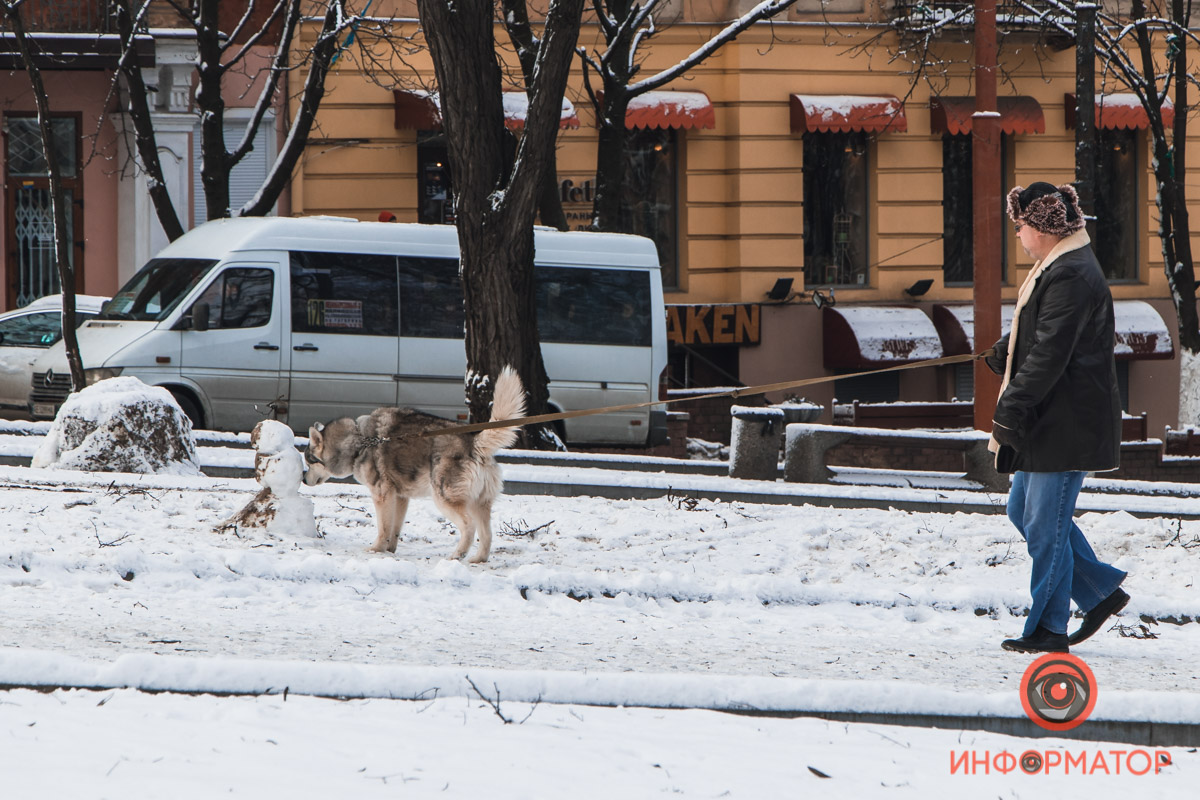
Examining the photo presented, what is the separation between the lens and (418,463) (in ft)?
24.2

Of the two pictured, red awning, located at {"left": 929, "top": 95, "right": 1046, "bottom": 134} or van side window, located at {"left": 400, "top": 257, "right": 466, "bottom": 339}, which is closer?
van side window, located at {"left": 400, "top": 257, "right": 466, "bottom": 339}

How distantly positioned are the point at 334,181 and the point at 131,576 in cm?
1453

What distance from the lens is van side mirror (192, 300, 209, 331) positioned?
13.8 m

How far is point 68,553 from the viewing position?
22.7 ft

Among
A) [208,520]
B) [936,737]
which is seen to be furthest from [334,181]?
[936,737]

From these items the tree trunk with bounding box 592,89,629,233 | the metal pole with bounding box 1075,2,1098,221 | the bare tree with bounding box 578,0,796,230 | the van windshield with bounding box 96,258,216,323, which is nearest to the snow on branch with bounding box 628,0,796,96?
the bare tree with bounding box 578,0,796,230

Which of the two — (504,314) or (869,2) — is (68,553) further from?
(869,2)

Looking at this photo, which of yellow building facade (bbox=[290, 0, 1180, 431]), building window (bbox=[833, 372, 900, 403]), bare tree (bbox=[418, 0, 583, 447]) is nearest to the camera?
bare tree (bbox=[418, 0, 583, 447])

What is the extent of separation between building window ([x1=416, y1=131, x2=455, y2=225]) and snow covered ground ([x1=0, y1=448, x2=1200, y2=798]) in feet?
38.4

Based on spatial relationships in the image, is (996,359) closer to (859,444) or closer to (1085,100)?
(859,444)

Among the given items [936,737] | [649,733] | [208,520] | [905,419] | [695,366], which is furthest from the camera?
[695,366]

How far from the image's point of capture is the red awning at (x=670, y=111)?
20438 millimetres

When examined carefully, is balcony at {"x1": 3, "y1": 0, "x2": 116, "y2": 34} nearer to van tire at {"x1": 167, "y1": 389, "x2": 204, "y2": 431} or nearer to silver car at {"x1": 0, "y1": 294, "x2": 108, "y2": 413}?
silver car at {"x1": 0, "y1": 294, "x2": 108, "y2": 413}

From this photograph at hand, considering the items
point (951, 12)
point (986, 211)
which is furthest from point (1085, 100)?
point (951, 12)
